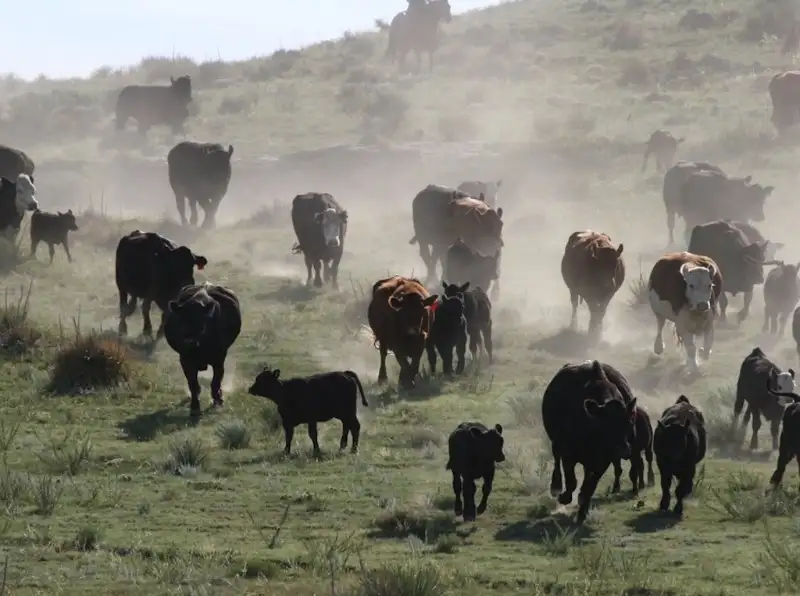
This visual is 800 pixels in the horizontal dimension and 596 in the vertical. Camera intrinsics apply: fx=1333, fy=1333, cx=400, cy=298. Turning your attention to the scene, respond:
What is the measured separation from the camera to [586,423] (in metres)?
11.5

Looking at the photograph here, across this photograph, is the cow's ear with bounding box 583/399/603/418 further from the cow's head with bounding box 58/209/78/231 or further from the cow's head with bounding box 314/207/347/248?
the cow's head with bounding box 58/209/78/231

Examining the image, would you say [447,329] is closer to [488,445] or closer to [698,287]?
[698,287]

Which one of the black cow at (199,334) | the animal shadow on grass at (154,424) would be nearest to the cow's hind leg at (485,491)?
the animal shadow on grass at (154,424)

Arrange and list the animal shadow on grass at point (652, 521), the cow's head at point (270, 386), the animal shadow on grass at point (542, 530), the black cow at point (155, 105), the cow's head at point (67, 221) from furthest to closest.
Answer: the black cow at point (155, 105) → the cow's head at point (67, 221) → the cow's head at point (270, 386) → the animal shadow on grass at point (652, 521) → the animal shadow on grass at point (542, 530)

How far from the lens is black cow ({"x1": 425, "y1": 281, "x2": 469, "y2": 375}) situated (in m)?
19.2

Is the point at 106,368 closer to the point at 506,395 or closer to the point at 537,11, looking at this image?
the point at 506,395

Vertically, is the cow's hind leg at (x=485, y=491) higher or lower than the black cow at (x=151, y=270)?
lower

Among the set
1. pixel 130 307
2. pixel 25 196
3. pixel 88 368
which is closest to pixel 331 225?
pixel 130 307

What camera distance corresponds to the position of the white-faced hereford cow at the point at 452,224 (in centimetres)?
2730

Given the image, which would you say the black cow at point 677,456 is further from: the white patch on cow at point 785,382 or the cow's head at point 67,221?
the cow's head at point 67,221

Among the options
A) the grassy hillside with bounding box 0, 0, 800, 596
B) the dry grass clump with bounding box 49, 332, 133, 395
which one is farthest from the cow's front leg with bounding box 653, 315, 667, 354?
the dry grass clump with bounding box 49, 332, 133, 395

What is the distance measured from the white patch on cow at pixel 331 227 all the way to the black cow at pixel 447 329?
24.8 feet

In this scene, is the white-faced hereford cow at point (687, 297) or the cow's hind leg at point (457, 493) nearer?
the cow's hind leg at point (457, 493)

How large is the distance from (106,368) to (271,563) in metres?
8.18
